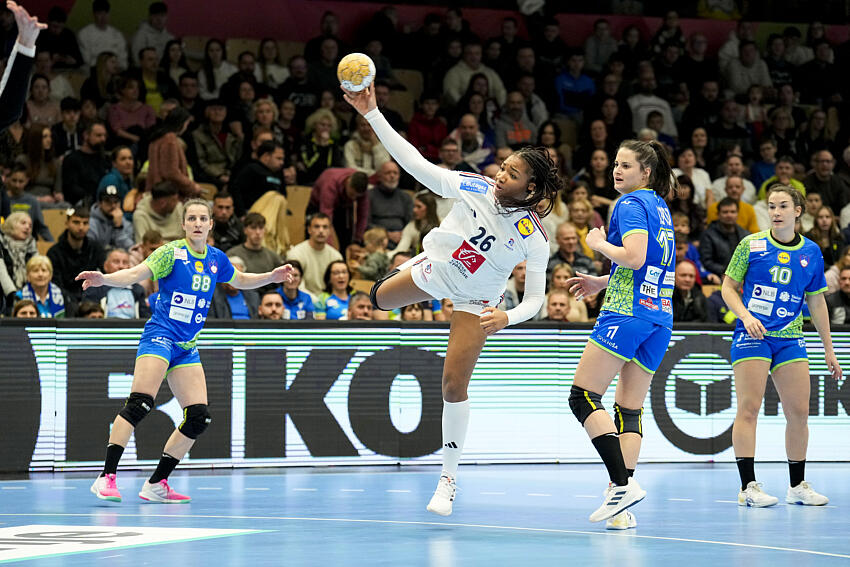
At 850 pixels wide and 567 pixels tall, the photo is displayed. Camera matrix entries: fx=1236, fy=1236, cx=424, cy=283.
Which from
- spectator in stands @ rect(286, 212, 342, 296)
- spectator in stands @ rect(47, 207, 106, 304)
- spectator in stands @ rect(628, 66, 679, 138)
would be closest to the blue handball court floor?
spectator in stands @ rect(47, 207, 106, 304)

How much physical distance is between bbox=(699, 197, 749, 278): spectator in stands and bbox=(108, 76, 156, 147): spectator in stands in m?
6.93

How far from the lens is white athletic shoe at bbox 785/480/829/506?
862 centimetres

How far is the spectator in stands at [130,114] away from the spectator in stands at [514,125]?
188 inches

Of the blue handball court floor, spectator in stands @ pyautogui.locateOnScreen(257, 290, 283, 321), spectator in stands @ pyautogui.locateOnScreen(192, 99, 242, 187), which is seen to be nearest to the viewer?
the blue handball court floor

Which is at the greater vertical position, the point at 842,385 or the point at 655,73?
the point at 655,73

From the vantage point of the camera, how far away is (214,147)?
15.1 m

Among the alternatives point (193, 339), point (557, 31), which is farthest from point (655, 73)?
point (193, 339)

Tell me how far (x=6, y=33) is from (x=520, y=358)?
324 inches

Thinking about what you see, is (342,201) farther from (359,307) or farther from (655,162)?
(655,162)

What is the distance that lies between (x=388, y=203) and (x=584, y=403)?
775cm

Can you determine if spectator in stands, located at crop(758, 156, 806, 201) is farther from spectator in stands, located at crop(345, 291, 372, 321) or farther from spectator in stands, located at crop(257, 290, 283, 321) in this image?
spectator in stands, located at crop(257, 290, 283, 321)

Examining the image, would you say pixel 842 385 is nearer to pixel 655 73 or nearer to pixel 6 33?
pixel 655 73

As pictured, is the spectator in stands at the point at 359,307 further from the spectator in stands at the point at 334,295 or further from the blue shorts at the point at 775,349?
the blue shorts at the point at 775,349

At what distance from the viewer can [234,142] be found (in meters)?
15.2
